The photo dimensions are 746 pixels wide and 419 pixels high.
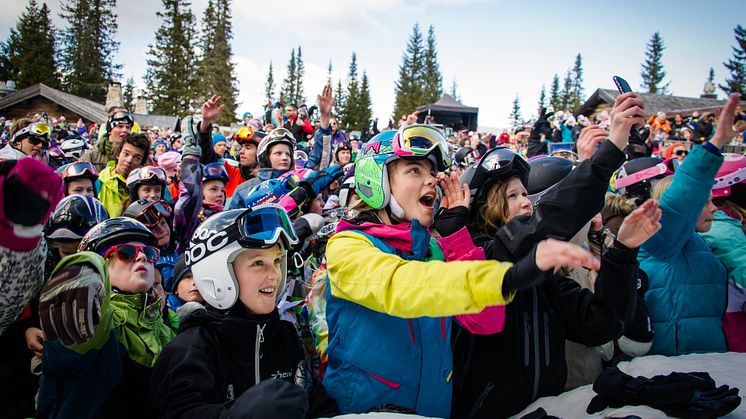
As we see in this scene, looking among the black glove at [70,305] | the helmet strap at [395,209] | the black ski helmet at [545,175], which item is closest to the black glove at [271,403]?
the black glove at [70,305]

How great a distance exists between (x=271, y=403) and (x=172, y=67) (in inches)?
2804

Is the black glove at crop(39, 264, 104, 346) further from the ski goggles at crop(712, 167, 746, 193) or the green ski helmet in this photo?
the ski goggles at crop(712, 167, 746, 193)

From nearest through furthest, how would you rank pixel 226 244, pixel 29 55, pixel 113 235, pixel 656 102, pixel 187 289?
pixel 226 244 → pixel 113 235 → pixel 187 289 → pixel 656 102 → pixel 29 55

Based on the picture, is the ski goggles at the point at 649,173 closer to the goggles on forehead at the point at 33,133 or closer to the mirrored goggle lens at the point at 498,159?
the mirrored goggle lens at the point at 498,159

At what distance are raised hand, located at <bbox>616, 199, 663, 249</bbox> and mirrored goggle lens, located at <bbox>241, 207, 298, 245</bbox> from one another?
6.83 ft

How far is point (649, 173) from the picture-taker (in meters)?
4.20

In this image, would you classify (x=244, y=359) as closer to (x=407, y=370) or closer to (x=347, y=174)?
(x=407, y=370)

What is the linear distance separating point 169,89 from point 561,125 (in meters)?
59.9

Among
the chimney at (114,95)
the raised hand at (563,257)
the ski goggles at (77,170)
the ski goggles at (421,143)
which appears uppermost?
the chimney at (114,95)

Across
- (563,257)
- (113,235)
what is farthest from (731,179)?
(113,235)

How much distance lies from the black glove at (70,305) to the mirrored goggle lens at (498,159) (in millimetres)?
2747

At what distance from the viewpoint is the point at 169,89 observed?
63094 millimetres

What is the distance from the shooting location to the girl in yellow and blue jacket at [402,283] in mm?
1872

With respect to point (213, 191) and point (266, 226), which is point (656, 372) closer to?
point (266, 226)
